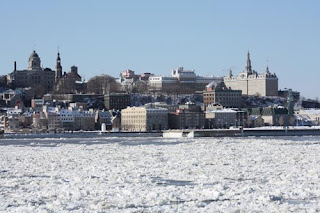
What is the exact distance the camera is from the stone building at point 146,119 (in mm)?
146375

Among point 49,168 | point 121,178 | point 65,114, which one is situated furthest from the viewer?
point 65,114

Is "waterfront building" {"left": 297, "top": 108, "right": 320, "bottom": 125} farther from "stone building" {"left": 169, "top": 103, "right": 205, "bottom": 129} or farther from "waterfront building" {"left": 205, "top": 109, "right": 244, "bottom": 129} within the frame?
"stone building" {"left": 169, "top": 103, "right": 205, "bottom": 129}

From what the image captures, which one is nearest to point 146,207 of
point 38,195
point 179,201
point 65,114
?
point 179,201

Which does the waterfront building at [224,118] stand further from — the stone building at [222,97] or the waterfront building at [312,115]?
the stone building at [222,97]

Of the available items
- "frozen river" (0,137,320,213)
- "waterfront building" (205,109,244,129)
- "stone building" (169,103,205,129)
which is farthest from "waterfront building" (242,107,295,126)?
"frozen river" (0,137,320,213)

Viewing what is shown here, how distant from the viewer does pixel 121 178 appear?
28.5 meters

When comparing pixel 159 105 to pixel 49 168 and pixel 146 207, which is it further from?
pixel 146 207

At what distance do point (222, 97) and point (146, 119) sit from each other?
40037mm

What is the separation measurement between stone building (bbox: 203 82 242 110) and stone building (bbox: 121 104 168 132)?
32.1 m

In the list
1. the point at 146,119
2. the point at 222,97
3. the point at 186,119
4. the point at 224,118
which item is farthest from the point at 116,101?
the point at 224,118

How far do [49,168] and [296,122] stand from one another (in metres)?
128

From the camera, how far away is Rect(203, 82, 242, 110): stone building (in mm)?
181250

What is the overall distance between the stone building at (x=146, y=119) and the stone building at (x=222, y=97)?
32108 millimetres

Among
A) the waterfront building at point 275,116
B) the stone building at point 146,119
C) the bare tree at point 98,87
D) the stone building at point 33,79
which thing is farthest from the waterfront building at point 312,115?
the stone building at point 33,79
